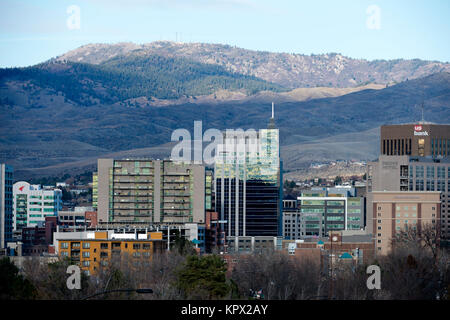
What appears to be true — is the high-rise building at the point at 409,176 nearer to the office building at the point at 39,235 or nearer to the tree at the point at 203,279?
the office building at the point at 39,235

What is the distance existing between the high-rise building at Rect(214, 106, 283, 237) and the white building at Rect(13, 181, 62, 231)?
27974mm

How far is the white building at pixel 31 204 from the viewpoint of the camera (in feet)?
609

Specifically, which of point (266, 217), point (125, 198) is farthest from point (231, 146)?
point (125, 198)

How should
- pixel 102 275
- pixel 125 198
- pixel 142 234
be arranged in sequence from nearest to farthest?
1. pixel 102 275
2. pixel 142 234
3. pixel 125 198

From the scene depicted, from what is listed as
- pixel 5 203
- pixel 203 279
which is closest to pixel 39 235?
pixel 5 203

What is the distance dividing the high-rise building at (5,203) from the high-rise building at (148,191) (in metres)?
10.2

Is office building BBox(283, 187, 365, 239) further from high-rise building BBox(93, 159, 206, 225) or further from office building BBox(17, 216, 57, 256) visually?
office building BBox(17, 216, 57, 256)

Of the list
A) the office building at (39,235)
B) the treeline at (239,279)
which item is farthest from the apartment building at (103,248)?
the office building at (39,235)

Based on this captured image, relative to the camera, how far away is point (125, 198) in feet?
488

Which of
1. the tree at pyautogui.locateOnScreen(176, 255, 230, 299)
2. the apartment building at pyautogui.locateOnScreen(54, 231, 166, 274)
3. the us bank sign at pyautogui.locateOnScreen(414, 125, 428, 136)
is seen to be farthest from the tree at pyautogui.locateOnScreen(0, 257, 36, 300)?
the us bank sign at pyautogui.locateOnScreen(414, 125, 428, 136)

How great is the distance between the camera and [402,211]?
13125cm

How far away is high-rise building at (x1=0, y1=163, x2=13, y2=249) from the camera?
14185 centimetres
